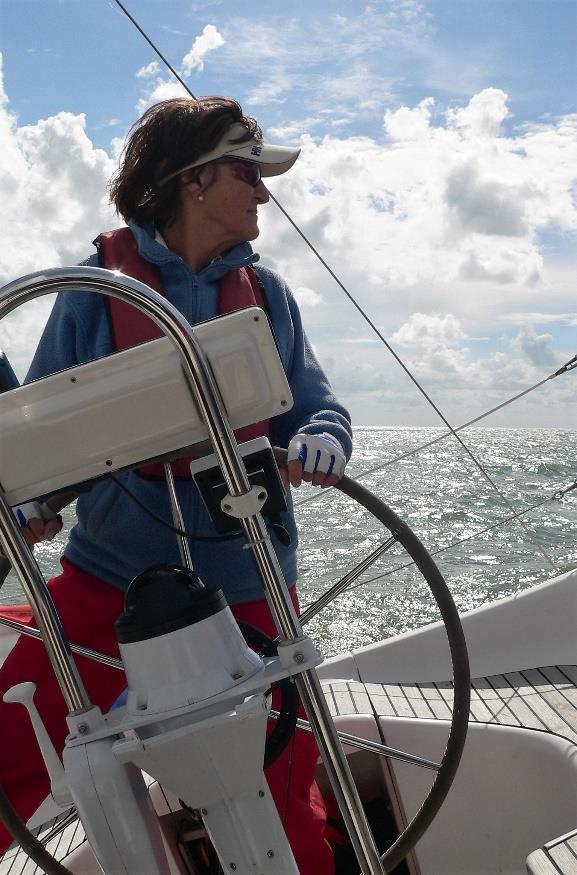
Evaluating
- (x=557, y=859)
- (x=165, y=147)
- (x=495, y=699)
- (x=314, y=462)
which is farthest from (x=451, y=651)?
(x=495, y=699)

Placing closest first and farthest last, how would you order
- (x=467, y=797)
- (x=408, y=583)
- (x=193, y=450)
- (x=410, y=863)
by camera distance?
1. (x=193, y=450)
2. (x=410, y=863)
3. (x=467, y=797)
4. (x=408, y=583)

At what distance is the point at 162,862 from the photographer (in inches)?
29.9

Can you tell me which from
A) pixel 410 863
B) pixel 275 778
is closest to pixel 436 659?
pixel 410 863

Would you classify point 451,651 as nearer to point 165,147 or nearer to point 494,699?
point 165,147

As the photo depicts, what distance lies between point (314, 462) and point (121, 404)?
10.0 inches

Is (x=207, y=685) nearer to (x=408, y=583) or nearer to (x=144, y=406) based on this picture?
(x=144, y=406)

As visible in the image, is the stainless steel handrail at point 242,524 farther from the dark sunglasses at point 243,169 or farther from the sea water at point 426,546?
the sea water at point 426,546

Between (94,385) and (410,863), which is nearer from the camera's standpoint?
(94,385)

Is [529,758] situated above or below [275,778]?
below

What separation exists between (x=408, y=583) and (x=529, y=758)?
4.05 meters

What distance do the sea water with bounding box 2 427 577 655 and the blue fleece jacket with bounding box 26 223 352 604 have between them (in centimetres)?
102

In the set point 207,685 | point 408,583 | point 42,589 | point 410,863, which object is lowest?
point 410,863

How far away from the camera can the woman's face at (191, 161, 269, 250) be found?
1.18 meters

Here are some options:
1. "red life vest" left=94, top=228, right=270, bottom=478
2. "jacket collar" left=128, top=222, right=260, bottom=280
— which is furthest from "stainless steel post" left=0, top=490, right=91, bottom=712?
"jacket collar" left=128, top=222, right=260, bottom=280
